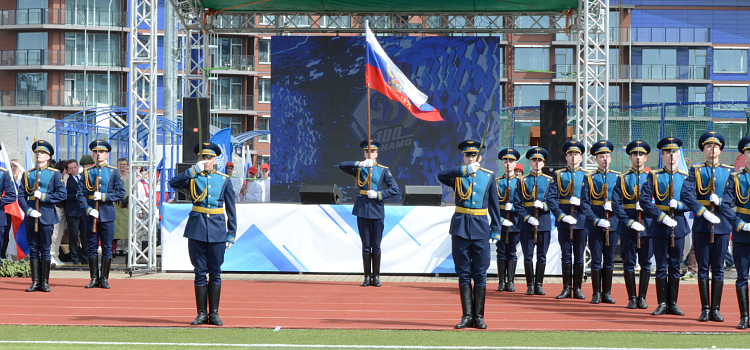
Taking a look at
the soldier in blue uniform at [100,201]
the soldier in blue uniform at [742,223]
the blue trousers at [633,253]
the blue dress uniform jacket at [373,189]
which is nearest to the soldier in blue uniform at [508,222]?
the blue dress uniform jacket at [373,189]

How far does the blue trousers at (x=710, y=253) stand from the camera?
775 centimetres

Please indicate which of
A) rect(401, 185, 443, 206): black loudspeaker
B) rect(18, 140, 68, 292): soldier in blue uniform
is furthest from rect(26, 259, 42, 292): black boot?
rect(401, 185, 443, 206): black loudspeaker

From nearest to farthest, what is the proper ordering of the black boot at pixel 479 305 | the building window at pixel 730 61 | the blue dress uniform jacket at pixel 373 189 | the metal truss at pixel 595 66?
the black boot at pixel 479 305, the blue dress uniform jacket at pixel 373 189, the metal truss at pixel 595 66, the building window at pixel 730 61

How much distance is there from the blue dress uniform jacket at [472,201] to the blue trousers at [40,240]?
5.50 meters

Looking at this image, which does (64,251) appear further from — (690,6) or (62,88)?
(690,6)

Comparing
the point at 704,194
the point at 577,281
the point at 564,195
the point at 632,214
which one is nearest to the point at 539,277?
the point at 577,281

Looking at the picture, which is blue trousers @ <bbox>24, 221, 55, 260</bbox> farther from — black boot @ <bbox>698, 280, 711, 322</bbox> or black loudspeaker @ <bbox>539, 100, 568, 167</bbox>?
black boot @ <bbox>698, 280, 711, 322</bbox>

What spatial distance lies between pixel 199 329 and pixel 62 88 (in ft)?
155

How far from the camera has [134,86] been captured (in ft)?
38.7

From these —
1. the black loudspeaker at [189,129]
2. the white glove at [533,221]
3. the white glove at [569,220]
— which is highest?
the black loudspeaker at [189,129]

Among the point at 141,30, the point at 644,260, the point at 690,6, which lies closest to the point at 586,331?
the point at 644,260

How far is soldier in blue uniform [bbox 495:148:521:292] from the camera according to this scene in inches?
396

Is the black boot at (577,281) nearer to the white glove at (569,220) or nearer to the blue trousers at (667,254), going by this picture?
the white glove at (569,220)

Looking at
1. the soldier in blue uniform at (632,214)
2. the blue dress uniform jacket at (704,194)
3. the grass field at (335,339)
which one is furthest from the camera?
the soldier in blue uniform at (632,214)
